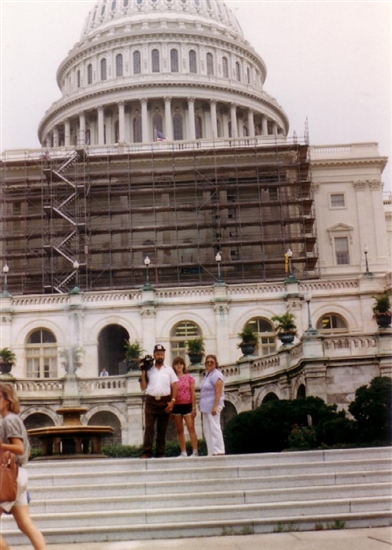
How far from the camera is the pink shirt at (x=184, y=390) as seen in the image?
18078 mm

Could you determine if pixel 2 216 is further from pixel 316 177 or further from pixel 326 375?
pixel 326 375

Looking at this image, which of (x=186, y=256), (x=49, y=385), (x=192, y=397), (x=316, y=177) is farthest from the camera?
(x=316, y=177)

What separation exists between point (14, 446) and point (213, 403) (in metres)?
8.25

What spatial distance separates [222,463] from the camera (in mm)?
16453

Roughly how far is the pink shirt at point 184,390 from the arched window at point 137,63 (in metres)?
83.0

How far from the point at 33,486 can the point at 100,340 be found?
3595cm

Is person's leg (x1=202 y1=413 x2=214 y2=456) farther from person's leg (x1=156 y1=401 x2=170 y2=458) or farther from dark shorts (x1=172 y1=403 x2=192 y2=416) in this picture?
person's leg (x1=156 y1=401 x2=170 y2=458)

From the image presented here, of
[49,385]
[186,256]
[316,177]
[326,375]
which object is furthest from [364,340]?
[316,177]

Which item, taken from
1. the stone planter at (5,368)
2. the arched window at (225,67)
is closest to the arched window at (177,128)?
the arched window at (225,67)

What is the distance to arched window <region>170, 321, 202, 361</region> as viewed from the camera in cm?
5094

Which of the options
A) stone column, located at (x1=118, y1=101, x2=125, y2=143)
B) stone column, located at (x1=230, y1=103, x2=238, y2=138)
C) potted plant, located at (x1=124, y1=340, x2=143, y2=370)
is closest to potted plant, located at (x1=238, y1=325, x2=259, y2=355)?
potted plant, located at (x1=124, y1=340, x2=143, y2=370)

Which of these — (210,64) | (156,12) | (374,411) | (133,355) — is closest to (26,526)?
(374,411)

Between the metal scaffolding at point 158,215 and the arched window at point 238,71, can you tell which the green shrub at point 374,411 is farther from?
the arched window at point 238,71

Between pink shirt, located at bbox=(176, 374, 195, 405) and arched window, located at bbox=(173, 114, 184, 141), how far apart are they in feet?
255
